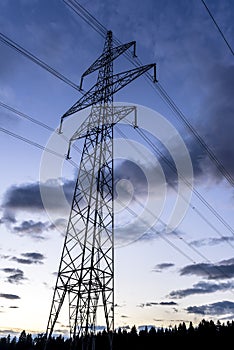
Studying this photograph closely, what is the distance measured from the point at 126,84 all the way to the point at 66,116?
5.78m

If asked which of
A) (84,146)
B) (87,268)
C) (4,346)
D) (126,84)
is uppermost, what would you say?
(126,84)

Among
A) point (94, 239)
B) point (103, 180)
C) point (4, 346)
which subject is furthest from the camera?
point (4, 346)

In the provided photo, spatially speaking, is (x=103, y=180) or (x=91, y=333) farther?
(x=103, y=180)

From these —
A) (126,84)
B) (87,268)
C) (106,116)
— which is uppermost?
(126,84)

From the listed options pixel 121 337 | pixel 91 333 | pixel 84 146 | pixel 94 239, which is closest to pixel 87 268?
pixel 94 239

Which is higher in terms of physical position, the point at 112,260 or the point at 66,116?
the point at 66,116

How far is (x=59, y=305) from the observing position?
62.2 feet

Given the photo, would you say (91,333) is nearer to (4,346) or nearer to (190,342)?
(190,342)

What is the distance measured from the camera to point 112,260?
20500 mm

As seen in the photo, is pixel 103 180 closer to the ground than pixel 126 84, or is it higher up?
closer to the ground

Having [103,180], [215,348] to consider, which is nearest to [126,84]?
[103,180]

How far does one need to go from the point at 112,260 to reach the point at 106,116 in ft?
34.5

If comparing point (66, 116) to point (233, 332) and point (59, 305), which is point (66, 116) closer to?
point (59, 305)

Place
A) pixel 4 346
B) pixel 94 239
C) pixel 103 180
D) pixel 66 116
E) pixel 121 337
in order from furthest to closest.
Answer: pixel 4 346
pixel 121 337
pixel 66 116
pixel 103 180
pixel 94 239
